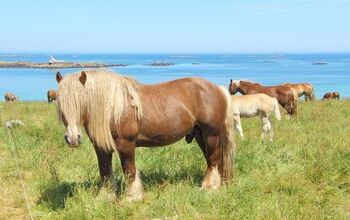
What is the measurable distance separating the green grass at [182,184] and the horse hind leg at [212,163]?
20 cm

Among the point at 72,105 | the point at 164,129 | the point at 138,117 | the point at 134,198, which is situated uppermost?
the point at 72,105

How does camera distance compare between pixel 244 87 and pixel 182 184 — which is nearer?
pixel 182 184

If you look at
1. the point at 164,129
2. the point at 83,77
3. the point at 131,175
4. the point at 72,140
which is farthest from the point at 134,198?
the point at 83,77

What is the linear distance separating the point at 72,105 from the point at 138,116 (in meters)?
A: 0.94

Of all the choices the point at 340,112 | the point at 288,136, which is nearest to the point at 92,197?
the point at 288,136

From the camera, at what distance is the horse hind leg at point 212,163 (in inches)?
239

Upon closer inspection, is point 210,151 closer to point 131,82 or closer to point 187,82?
point 187,82

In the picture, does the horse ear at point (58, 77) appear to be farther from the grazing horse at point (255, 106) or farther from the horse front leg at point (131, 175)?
the grazing horse at point (255, 106)

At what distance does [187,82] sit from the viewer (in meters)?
6.06

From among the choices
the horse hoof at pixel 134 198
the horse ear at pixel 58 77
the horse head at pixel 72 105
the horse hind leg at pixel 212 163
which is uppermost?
the horse ear at pixel 58 77

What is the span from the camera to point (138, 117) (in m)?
5.53

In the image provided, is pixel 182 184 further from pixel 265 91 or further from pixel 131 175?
pixel 265 91

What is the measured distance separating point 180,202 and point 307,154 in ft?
10.5

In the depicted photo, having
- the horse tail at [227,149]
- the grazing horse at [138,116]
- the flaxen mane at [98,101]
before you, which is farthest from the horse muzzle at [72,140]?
the horse tail at [227,149]
